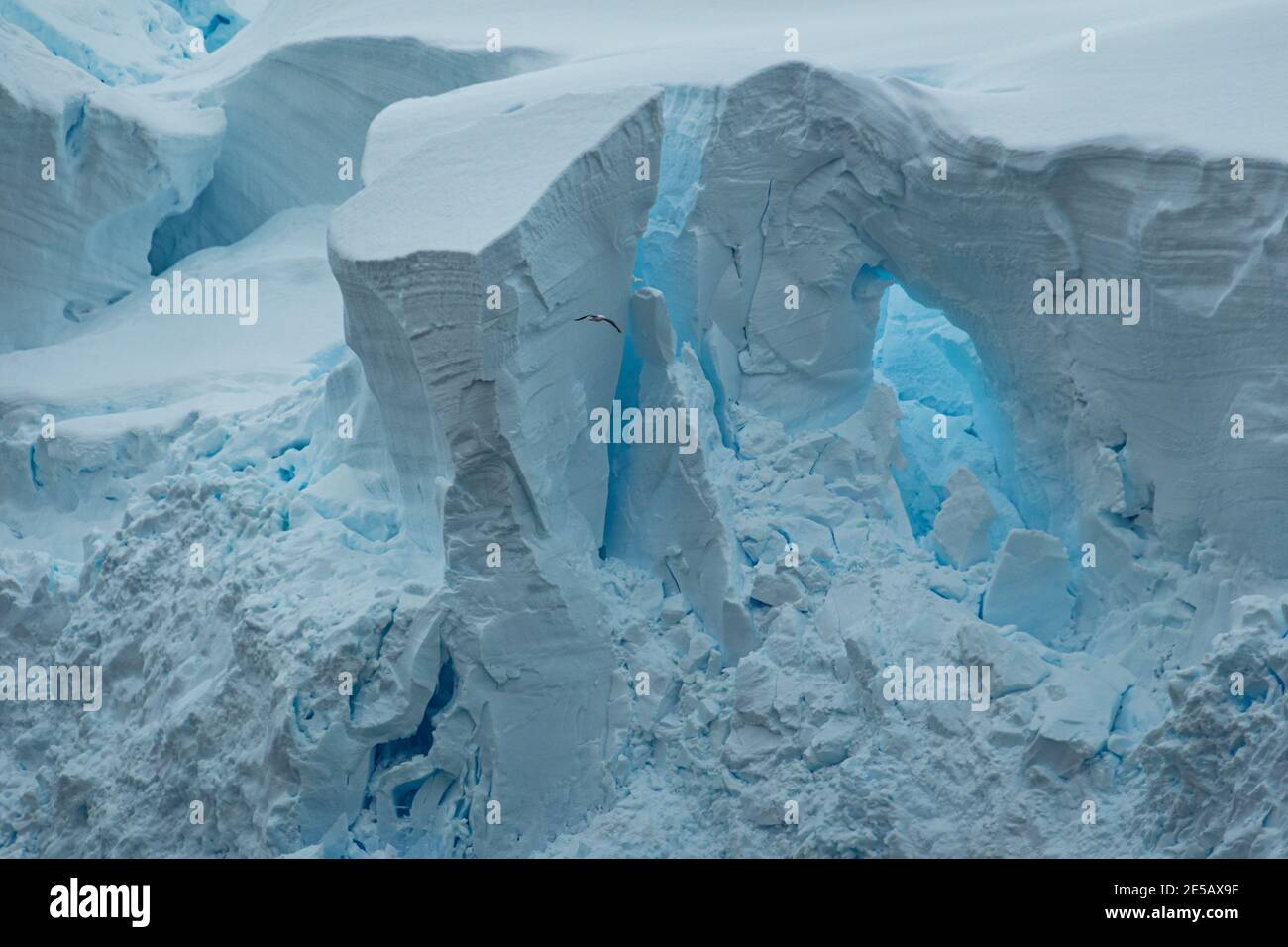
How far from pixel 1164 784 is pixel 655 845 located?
5.64ft

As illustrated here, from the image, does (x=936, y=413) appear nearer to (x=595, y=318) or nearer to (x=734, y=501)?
(x=734, y=501)

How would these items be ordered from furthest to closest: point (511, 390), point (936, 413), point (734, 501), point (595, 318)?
point (936, 413), point (734, 501), point (595, 318), point (511, 390)

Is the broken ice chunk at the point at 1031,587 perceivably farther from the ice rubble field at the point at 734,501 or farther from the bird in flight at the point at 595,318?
the bird in flight at the point at 595,318

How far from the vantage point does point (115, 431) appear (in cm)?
788

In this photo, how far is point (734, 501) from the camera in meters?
7.05

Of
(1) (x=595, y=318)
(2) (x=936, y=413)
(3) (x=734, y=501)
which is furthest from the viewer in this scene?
(2) (x=936, y=413)

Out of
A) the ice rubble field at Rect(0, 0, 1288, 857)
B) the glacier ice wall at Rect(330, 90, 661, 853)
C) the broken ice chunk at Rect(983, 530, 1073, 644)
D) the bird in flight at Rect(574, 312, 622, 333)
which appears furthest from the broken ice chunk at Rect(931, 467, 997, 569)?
the bird in flight at Rect(574, 312, 622, 333)

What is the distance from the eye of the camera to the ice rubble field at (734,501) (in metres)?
6.33

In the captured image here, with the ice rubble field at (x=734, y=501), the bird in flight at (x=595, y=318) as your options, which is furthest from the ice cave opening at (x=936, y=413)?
the bird in flight at (x=595, y=318)

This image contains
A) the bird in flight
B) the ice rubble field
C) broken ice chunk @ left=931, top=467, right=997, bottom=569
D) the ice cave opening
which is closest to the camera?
the ice rubble field

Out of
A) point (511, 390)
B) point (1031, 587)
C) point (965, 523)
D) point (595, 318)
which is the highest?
point (595, 318)

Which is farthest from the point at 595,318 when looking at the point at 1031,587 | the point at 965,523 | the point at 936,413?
the point at 936,413

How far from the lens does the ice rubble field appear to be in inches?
249

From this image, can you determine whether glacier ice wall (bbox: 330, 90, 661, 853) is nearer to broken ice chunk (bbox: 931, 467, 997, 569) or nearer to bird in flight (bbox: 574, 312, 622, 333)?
bird in flight (bbox: 574, 312, 622, 333)
